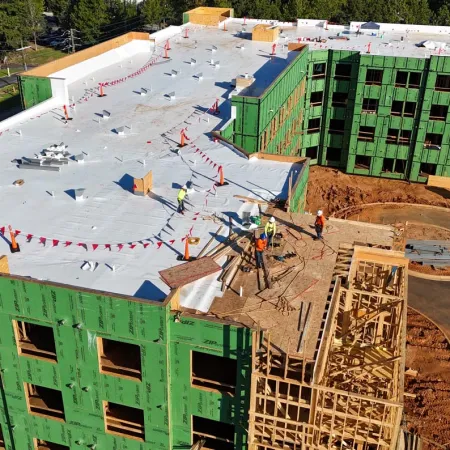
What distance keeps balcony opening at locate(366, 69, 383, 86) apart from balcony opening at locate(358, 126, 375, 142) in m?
4.51

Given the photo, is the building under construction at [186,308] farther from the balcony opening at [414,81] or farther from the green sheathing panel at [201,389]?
the balcony opening at [414,81]

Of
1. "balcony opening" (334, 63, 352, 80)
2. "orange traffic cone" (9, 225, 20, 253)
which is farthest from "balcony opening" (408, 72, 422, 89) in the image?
"orange traffic cone" (9, 225, 20, 253)

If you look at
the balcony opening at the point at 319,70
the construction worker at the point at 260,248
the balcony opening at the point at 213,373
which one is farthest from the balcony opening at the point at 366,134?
the balcony opening at the point at 213,373

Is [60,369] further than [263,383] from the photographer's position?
Yes

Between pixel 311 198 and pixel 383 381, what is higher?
pixel 383 381

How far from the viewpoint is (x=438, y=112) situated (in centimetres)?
5316

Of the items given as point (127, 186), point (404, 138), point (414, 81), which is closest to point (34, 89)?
point (127, 186)

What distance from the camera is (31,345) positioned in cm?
2220

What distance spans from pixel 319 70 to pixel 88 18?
6253cm

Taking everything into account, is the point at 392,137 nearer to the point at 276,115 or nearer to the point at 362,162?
the point at 362,162

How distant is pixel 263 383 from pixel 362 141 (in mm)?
39771

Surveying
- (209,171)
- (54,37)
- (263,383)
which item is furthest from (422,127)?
(54,37)

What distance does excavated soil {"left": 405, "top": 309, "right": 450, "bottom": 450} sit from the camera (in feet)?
93.9

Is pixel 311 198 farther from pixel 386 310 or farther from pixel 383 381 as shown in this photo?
pixel 383 381
